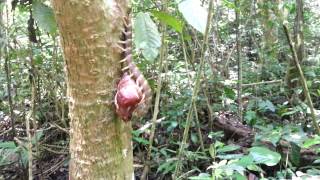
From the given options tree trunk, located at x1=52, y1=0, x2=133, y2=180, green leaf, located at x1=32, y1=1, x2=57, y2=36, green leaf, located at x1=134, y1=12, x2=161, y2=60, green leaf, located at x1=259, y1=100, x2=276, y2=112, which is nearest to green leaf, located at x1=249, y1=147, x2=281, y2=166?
tree trunk, located at x1=52, y1=0, x2=133, y2=180

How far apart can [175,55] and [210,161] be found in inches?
66.0

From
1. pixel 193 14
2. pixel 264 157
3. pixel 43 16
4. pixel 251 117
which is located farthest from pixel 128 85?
pixel 251 117

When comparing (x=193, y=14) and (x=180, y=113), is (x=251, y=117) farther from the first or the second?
(x=193, y=14)

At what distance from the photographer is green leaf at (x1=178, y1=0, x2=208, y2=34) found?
0.97 meters

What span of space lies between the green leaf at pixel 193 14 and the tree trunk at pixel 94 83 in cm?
19

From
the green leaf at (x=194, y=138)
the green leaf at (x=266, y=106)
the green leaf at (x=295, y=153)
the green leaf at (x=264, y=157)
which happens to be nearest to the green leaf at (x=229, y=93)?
the green leaf at (x=266, y=106)

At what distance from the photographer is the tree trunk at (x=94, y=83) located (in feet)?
3.42

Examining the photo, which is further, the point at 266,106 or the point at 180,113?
the point at 266,106

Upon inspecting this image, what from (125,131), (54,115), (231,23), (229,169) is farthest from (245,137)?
(231,23)

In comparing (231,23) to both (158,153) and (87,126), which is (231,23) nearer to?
(158,153)

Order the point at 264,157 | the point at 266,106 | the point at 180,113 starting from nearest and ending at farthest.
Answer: the point at 264,157, the point at 180,113, the point at 266,106

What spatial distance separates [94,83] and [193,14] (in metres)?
0.32

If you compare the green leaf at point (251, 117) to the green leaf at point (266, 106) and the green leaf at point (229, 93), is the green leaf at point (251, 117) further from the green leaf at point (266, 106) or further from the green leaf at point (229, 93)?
the green leaf at point (229, 93)

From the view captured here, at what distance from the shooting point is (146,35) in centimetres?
109
